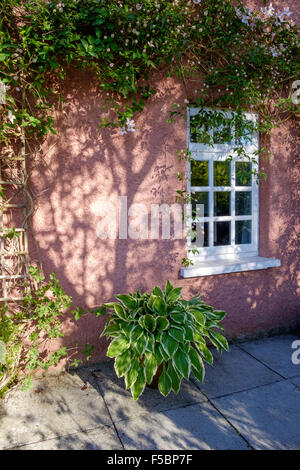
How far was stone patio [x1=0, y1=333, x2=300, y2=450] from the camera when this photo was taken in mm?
2543

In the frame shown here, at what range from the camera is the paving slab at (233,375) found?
326 centimetres

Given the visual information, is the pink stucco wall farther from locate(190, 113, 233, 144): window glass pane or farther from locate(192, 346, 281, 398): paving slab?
locate(192, 346, 281, 398): paving slab

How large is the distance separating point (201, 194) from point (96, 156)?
1.44 metres

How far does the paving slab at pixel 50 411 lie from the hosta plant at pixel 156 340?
16.3 inches

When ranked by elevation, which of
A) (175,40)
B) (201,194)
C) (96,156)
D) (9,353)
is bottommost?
(9,353)

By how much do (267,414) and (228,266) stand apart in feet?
A: 5.38

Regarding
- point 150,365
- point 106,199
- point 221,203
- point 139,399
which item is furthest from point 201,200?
point 139,399

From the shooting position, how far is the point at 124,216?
143 inches

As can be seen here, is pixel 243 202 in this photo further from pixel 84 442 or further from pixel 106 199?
pixel 84 442

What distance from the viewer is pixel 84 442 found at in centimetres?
254

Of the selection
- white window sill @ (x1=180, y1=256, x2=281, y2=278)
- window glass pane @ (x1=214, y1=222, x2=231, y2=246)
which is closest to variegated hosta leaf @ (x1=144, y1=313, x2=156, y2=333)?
white window sill @ (x1=180, y1=256, x2=281, y2=278)
